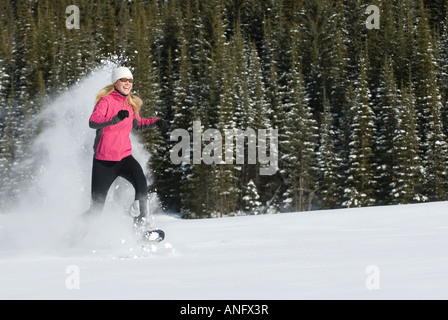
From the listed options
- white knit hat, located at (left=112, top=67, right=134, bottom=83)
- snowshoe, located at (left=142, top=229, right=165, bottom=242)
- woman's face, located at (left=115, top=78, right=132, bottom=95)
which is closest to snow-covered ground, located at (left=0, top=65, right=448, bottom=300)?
snowshoe, located at (left=142, top=229, right=165, bottom=242)

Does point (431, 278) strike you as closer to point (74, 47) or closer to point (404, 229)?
point (404, 229)

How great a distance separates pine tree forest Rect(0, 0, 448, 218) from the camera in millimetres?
50406

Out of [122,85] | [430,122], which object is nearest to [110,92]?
[122,85]

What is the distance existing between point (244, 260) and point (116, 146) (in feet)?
8.29

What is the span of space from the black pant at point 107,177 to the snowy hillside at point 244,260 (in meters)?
0.29

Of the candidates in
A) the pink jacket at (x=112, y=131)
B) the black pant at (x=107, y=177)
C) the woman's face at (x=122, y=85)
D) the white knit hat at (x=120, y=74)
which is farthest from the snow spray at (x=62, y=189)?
the white knit hat at (x=120, y=74)

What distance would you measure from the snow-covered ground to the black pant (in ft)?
0.94

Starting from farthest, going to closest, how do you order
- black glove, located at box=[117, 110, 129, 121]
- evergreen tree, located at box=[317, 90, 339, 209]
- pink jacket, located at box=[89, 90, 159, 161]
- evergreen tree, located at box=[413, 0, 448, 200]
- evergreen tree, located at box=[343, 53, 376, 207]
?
evergreen tree, located at box=[317, 90, 339, 209], evergreen tree, located at box=[413, 0, 448, 200], evergreen tree, located at box=[343, 53, 376, 207], pink jacket, located at box=[89, 90, 159, 161], black glove, located at box=[117, 110, 129, 121]

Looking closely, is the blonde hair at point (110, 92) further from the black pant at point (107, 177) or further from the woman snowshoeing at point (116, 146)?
the black pant at point (107, 177)

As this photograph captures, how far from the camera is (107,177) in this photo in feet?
23.3

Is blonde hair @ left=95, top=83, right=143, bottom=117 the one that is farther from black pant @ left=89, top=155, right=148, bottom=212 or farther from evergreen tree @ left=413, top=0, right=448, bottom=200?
evergreen tree @ left=413, top=0, right=448, bottom=200

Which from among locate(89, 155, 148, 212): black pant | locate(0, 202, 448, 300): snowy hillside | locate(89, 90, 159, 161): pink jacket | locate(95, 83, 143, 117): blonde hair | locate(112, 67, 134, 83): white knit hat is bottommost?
locate(0, 202, 448, 300): snowy hillside
